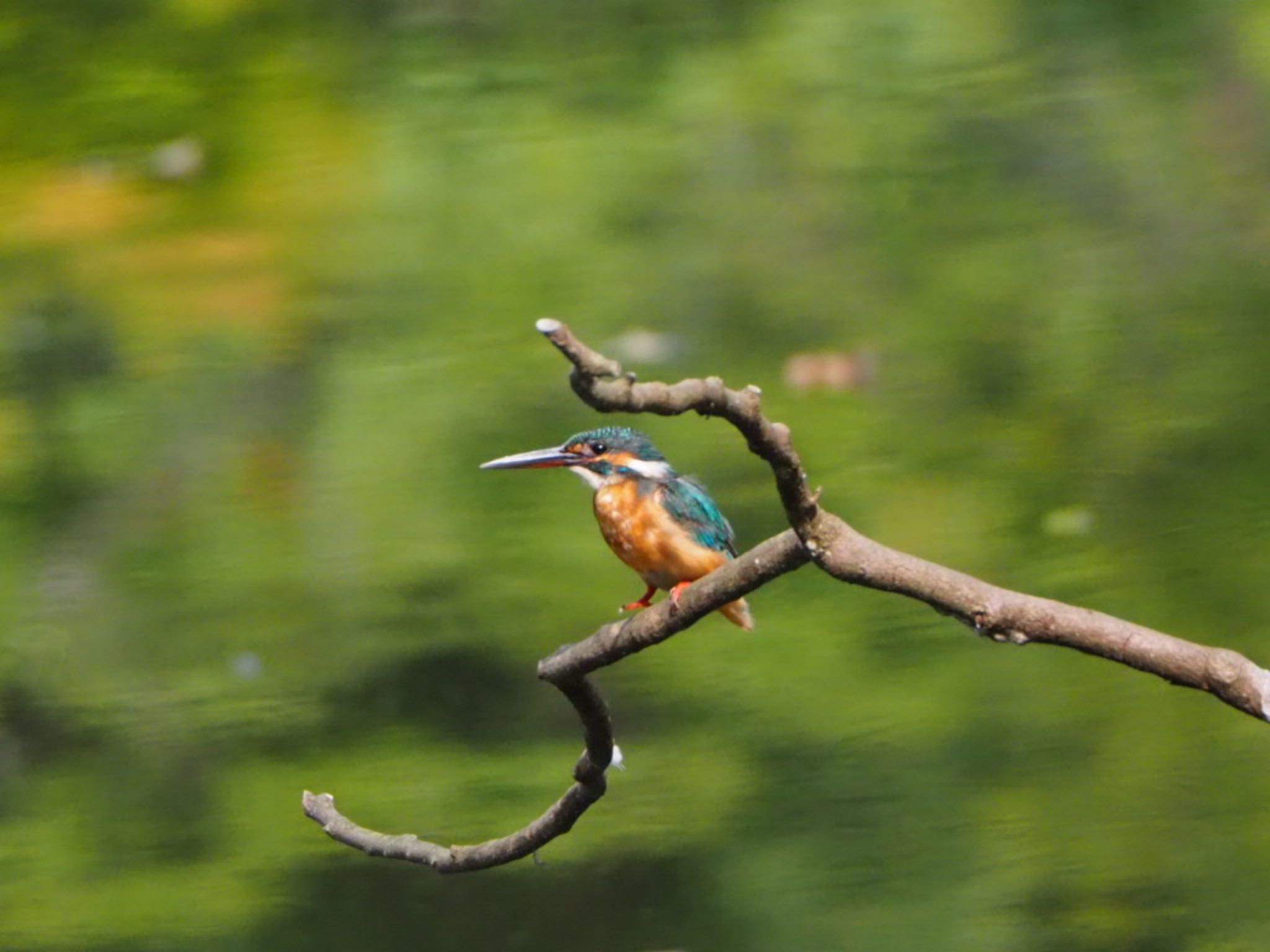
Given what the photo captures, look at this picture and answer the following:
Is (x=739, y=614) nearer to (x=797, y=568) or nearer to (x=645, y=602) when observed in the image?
(x=645, y=602)

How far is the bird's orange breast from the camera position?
1.61 m

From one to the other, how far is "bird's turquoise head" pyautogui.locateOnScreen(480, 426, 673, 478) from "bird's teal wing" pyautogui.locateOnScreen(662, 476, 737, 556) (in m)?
0.03

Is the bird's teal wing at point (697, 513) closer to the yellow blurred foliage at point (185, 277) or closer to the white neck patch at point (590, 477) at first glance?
the white neck patch at point (590, 477)

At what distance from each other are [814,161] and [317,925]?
1425 millimetres

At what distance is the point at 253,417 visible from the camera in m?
2.56

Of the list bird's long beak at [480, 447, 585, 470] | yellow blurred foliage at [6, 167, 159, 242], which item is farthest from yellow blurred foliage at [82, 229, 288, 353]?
bird's long beak at [480, 447, 585, 470]

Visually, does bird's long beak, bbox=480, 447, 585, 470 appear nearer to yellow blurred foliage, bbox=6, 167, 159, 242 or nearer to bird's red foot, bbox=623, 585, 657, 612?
bird's red foot, bbox=623, 585, 657, 612

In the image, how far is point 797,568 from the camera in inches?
44.8

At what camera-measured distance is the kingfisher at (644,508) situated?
5.29 feet

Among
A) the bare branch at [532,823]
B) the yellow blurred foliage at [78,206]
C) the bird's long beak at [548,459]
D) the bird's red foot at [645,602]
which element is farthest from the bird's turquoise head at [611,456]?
the yellow blurred foliage at [78,206]

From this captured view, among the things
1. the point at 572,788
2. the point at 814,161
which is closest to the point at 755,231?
the point at 814,161

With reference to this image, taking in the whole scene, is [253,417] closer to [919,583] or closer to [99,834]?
[99,834]

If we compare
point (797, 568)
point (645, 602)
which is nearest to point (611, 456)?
point (645, 602)

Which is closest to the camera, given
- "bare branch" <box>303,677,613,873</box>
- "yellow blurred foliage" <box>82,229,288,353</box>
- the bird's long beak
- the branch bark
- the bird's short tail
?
the branch bark
